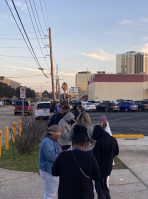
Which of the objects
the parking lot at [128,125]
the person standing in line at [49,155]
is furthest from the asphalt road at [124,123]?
the person standing in line at [49,155]

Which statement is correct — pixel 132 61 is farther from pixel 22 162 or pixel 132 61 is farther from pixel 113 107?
pixel 22 162

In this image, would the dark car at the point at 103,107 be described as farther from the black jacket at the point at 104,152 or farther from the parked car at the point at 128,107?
the black jacket at the point at 104,152

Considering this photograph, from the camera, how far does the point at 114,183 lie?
6973 millimetres

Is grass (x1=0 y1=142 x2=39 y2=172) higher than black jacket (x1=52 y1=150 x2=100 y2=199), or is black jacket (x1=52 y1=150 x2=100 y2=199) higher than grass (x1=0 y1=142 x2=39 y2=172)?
black jacket (x1=52 y1=150 x2=100 y2=199)

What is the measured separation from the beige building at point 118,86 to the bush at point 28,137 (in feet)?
187

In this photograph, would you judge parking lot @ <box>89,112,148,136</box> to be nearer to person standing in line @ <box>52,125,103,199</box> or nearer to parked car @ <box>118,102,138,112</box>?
person standing in line @ <box>52,125,103,199</box>

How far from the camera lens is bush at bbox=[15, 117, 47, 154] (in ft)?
32.3

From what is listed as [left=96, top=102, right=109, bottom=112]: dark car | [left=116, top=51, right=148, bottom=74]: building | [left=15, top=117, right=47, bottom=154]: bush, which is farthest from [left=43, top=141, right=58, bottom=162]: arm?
[left=116, top=51, right=148, bottom=74]: building

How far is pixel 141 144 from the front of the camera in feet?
41.6

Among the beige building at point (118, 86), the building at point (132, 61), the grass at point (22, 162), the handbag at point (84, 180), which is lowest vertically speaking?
the grass at point (22, 162)

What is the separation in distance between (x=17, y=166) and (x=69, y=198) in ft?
17.6

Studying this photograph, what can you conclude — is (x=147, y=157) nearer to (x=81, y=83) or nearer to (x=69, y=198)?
(x=69, y=198)

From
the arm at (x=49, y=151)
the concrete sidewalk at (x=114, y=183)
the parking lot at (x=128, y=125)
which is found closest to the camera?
the arm at (x=49, y=151)

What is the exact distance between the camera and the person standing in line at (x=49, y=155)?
472 centimetres
